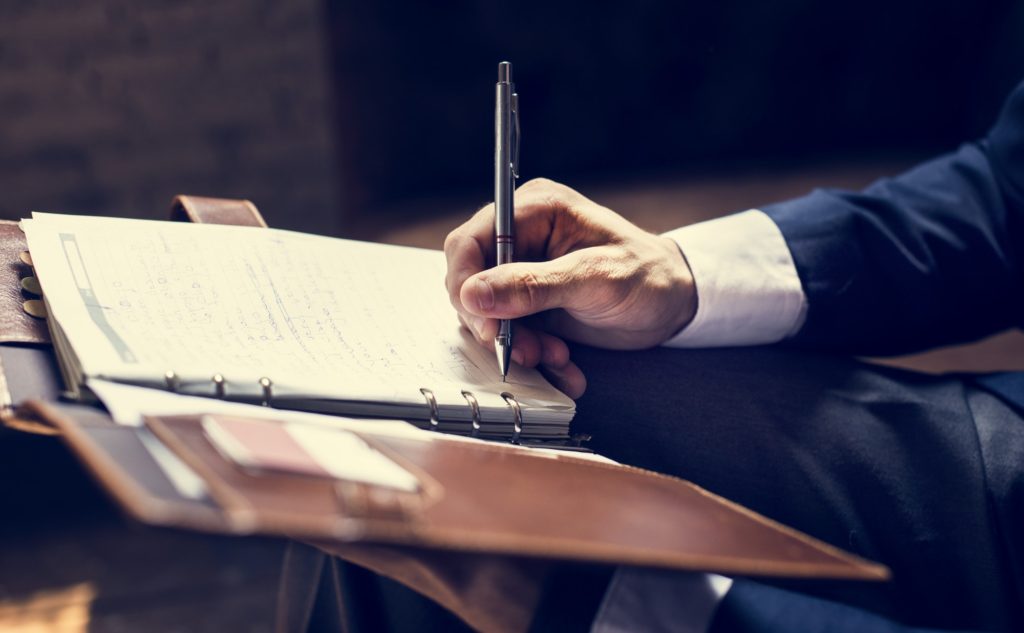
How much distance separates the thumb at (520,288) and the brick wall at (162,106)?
129 cm

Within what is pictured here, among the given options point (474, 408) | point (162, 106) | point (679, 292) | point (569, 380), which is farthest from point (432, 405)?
point (162, 106)

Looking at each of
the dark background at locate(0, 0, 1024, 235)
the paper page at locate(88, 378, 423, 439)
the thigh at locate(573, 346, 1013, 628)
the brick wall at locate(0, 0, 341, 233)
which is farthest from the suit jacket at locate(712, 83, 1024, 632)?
the brick wall at locate(0, 0, 341, 233)

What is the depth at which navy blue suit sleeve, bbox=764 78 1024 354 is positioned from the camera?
29.4 inches

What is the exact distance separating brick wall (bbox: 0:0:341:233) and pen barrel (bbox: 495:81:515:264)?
124cm

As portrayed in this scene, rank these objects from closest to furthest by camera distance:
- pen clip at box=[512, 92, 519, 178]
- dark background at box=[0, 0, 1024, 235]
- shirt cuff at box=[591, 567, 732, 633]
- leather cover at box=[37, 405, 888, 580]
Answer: leather cover at box=[37, 405, 888, 580], shirt cuff at box=[591, 567, 732, 633], pen clip at box=[512, 92, 519, 178], dark background at box=[0, 0, 1024, 235]

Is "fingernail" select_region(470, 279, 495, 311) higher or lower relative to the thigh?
higher

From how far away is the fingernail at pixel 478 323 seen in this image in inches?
23.6

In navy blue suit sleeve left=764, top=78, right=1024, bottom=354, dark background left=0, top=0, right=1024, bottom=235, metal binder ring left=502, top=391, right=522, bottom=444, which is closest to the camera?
→ metal binder ring left=502, top=391, right=522, bottom=444

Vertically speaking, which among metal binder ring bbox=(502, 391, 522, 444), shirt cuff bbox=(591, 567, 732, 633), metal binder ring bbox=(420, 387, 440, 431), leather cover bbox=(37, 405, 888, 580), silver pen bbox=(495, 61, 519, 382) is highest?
silver pen bbox=(495, 61, 519, 382)

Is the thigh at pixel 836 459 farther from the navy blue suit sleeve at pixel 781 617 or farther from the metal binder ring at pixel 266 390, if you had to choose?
the metal binder ring at pixel 266 390

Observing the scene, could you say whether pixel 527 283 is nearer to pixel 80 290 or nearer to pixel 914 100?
pixel 80 290

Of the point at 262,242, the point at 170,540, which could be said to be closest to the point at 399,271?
the point at 262,242

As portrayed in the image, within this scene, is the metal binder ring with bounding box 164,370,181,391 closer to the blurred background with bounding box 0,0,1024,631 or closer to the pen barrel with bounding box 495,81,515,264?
the pen barrel with bounding box 495,81,515,264

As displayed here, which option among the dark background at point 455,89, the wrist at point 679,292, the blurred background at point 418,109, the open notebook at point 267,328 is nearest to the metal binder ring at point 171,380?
the open notebook at point 267,328
